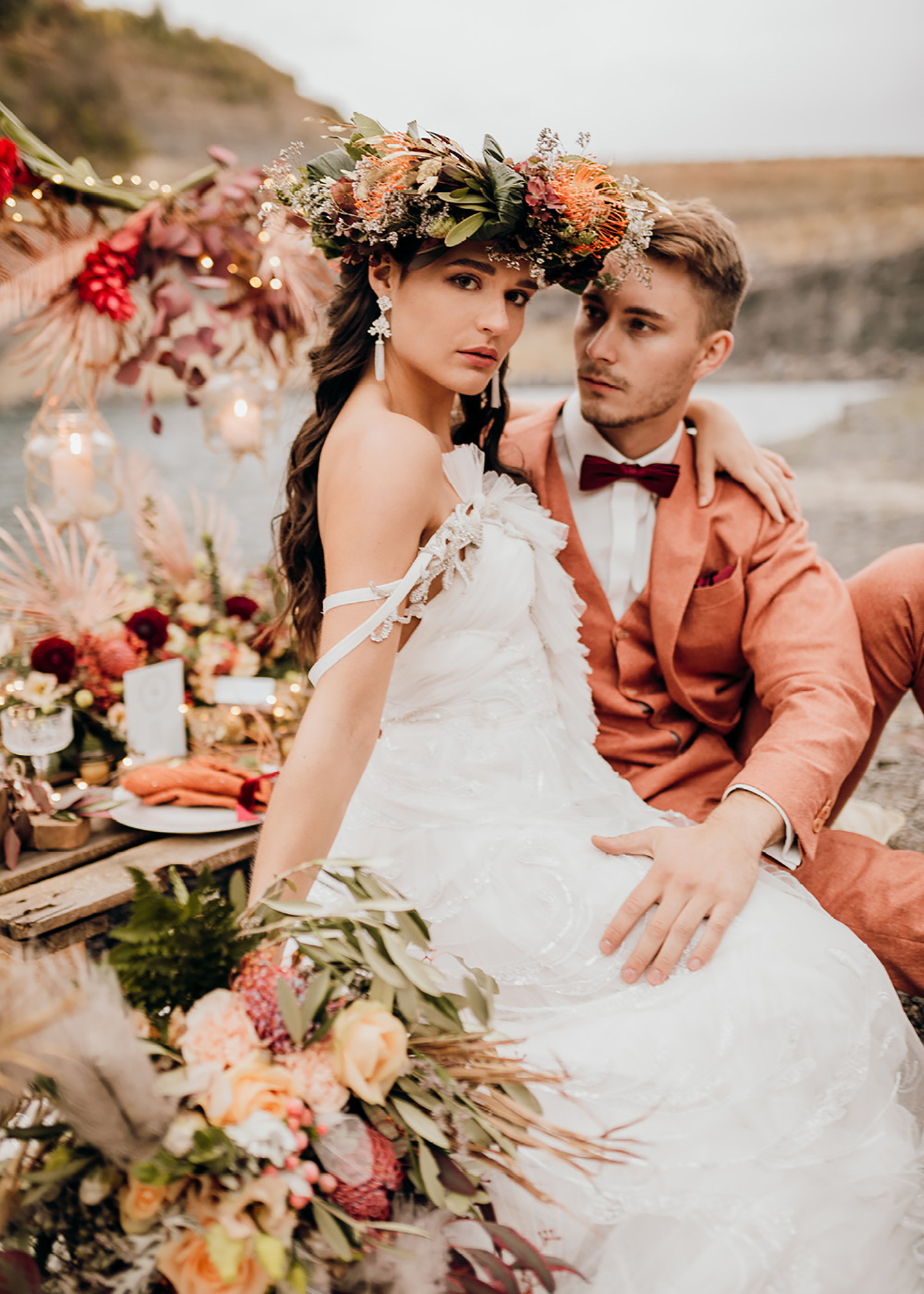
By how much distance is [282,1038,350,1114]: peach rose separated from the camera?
819mm

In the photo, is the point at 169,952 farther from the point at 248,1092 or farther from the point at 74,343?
the point at 74,343

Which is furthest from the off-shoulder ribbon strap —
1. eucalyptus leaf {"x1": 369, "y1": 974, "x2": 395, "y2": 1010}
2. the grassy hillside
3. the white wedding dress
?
the grassy hillside

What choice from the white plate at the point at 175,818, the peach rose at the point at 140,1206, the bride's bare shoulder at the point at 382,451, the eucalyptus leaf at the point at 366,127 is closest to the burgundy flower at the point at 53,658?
the white plate at the point at 175,818

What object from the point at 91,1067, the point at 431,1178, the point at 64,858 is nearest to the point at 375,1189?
the point at 431,1178

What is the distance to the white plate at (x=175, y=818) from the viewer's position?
1.88m

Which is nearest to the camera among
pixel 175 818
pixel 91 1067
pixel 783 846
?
pixel 91 1067

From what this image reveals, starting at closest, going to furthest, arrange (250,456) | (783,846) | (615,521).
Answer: (783,846) → (615,521) → (250,456)

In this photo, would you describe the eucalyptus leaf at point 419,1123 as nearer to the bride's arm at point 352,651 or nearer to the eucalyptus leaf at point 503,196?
the bride's arm at point 352,651

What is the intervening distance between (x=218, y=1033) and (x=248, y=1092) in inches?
2.5

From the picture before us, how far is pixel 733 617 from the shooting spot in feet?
5.77

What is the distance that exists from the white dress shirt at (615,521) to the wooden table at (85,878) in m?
0.91

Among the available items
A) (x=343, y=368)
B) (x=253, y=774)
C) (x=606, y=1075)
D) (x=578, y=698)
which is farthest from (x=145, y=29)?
(x=606, y=1075)

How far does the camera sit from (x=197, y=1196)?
765mm

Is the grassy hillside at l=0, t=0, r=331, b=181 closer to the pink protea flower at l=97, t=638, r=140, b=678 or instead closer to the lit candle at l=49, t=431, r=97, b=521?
the lit candle at l=49, t=431, r=97, b=521
